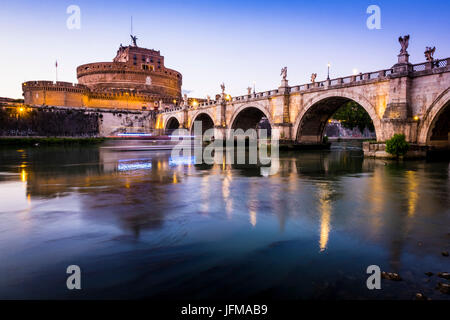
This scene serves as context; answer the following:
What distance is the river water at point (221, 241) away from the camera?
12.0 feet

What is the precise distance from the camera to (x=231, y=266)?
14.0 feet

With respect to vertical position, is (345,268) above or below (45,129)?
below

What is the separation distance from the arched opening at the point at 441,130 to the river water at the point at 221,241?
41.7 ft

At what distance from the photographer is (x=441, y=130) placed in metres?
20.6

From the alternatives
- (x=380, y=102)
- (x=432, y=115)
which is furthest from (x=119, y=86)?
(x=432, y=115)

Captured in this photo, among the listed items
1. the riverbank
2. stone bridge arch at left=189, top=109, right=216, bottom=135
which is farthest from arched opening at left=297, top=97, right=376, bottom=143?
the riverbank

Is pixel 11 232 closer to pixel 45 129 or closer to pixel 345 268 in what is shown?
pixel 345 268

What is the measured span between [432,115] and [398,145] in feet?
9.76

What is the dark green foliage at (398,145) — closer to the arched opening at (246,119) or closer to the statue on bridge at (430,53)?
the statue on bridge at (430,53)

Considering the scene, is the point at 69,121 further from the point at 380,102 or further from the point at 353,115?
the point at 380,102

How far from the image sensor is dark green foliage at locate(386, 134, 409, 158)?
19422 mm

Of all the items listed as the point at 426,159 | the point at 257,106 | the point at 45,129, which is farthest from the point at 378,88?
the point at 45,129
